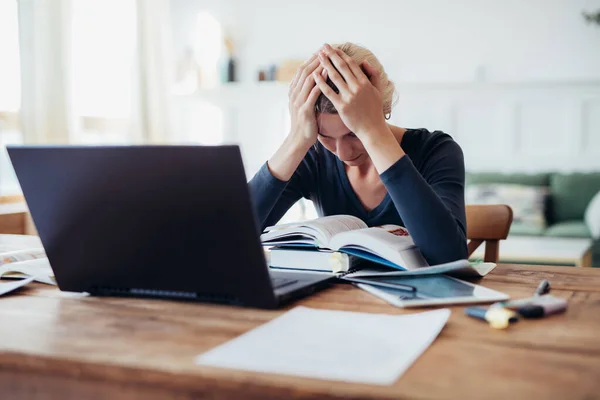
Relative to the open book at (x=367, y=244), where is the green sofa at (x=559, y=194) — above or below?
below

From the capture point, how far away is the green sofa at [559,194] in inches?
156

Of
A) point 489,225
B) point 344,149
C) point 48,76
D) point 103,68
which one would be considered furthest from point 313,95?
point 103,68

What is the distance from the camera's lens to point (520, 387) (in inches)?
20.6

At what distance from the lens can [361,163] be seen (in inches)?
56.8

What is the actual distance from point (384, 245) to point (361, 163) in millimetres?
445

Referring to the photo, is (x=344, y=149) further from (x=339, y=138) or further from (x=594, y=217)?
(x=594, y=217)

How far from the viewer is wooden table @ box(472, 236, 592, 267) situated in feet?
10.5

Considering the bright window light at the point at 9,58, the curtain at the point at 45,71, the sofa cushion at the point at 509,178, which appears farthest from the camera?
the sofa cushion at the point at 509,178

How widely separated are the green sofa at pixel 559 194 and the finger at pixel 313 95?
9.89ft

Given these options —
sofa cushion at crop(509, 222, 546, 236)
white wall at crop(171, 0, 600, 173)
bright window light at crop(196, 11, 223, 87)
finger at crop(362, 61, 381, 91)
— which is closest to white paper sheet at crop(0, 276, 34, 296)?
finger at crop(362, 61, 381, 91)

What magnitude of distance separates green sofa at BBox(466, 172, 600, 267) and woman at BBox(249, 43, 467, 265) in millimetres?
2701

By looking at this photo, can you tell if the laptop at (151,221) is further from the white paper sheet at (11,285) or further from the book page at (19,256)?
the book page at (19,256)

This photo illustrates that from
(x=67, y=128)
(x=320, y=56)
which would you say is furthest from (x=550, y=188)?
(x=320, y=56)

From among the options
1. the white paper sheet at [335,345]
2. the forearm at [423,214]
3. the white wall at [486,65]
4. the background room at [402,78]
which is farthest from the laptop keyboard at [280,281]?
the white wall at [486,65]
